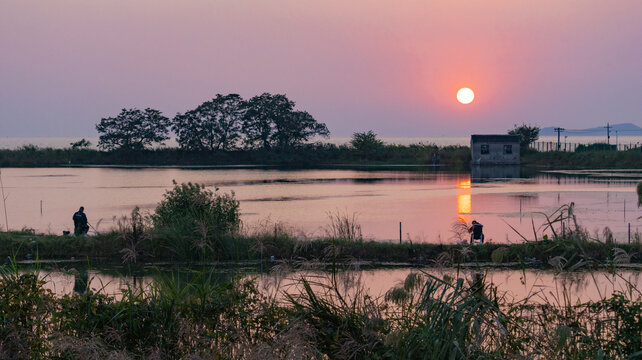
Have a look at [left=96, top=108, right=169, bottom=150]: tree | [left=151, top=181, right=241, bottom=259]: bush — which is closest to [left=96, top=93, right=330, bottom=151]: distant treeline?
[left=96, top=108, right=169, bottom=150]: tree

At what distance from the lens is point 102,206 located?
50938mm

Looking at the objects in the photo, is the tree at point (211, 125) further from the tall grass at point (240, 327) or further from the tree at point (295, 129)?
the tall grass at point (240, 327)

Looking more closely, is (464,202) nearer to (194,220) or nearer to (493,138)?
(194,220)

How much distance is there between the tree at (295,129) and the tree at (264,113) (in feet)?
2.70

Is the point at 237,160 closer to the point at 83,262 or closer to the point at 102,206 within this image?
the point at 102,206

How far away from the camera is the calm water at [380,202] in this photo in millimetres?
37419

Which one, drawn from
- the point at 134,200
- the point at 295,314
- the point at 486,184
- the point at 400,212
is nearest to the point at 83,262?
the point at 295,314

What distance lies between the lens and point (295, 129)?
12756cm

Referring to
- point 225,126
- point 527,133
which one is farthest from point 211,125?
point 527,133

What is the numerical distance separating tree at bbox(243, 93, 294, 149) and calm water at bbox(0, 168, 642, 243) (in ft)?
149

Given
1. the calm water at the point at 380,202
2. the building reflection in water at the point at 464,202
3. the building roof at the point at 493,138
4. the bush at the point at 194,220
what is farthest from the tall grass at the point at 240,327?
the building roof at the point at 493,138

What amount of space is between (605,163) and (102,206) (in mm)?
86198

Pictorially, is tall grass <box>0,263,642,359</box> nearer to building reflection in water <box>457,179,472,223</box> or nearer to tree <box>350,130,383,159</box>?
building reflection in water <box>457,179,472,223</box>

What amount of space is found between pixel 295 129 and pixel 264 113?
6630mm
